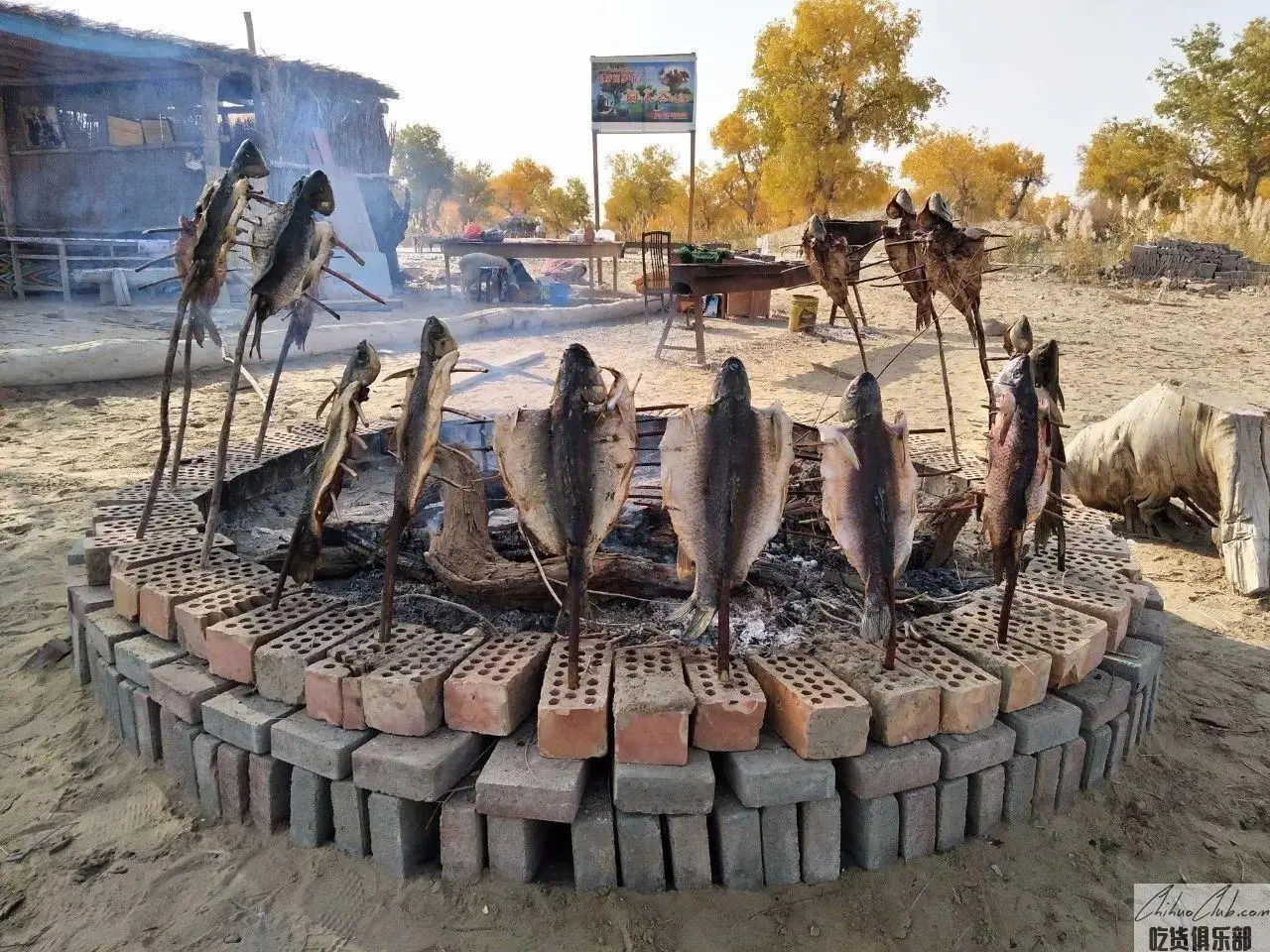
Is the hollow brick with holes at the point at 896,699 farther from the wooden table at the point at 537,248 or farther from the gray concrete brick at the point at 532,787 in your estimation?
the wooden table at the point at 537,248

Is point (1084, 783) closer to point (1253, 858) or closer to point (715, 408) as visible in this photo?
point (1253, 858)

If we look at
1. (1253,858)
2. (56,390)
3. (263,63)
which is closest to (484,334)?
(56,390)

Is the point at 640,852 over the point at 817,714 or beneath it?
beneath

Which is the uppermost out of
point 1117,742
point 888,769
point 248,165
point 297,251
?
point 248,165

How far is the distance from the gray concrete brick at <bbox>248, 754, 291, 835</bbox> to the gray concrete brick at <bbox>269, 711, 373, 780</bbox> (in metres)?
0.06

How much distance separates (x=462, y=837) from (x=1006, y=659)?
182 cm

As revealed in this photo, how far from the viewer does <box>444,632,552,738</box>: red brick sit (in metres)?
2.36

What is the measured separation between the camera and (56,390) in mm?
8109

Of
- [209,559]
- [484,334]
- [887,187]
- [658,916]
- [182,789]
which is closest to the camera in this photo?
[658,916]

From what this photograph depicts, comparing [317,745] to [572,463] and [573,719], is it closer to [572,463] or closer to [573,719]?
[573,719]

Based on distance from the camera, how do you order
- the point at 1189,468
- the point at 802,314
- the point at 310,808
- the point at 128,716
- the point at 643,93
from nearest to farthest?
1. the point at 310,808
2. the point at 128,716
3. the point at 1189,468
4. the point at 802,314
5. the point at 643,93

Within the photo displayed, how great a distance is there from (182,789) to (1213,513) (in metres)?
5.96

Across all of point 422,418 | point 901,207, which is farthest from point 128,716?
point 901,207

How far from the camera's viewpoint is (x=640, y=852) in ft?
7.61
